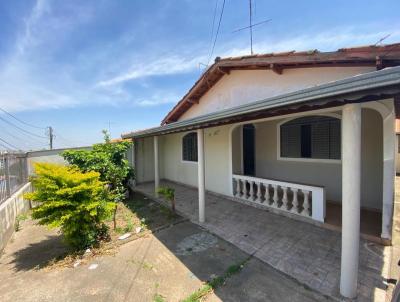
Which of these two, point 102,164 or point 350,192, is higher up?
point 102,164

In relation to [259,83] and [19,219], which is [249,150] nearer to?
[259,83]

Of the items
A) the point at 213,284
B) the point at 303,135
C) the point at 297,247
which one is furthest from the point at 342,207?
the point at 303,135

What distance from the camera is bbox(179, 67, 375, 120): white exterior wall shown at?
4.98 metres

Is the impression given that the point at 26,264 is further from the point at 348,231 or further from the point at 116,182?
the point at 348,231

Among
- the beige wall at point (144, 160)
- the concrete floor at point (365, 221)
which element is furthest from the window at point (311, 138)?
the beige wall at point (144, 160)

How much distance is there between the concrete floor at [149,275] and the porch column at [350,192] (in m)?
0.53

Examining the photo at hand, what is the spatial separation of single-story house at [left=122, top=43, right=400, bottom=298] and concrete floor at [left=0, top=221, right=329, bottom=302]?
3.73 ft

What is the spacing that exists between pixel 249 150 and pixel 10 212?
848cm

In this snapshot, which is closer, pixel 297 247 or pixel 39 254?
pixel 297 247

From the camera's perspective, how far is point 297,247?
439 centimetres

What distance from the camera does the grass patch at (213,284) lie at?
3105 mm

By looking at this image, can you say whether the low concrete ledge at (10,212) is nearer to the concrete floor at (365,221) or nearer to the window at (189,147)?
the window at (189,147)

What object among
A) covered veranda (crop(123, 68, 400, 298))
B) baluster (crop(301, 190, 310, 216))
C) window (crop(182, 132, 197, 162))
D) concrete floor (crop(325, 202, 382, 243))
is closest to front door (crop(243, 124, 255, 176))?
covered veranda (crop(123, 68, 400, 298))

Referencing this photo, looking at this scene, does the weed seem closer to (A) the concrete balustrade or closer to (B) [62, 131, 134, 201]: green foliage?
(B) [62, 131, 134, 201]: green foliage
